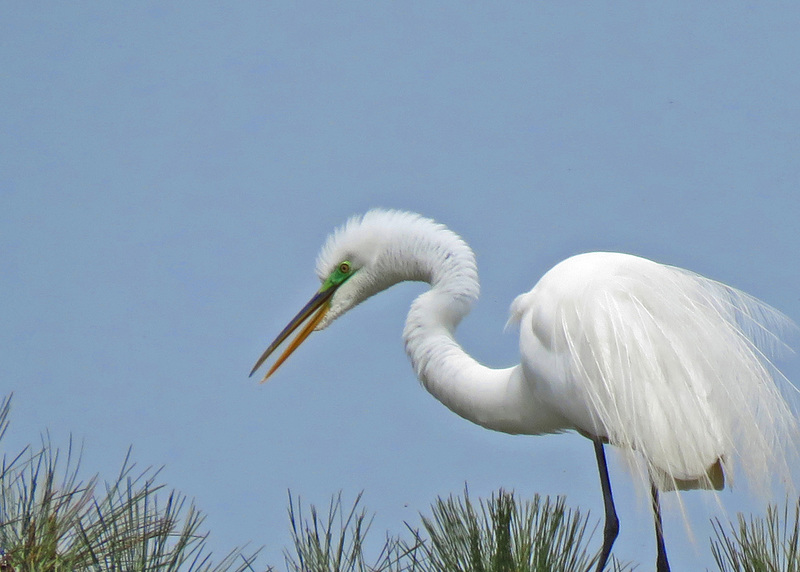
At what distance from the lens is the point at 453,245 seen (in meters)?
2.79

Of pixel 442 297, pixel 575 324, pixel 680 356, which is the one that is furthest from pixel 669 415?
pixel 442 297

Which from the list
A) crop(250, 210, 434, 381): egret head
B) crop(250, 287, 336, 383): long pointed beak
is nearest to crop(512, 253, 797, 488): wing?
crop(250, 210, 434, 381): egret head

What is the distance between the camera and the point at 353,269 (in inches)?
120

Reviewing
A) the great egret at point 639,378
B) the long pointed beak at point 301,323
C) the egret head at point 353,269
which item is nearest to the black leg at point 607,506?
the great egret at point 639,378

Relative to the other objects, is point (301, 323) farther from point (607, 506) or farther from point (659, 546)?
point (659, 546)

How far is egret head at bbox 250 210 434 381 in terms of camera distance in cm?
293

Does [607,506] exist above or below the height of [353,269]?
below

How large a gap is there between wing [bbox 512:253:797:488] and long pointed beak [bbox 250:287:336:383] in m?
0.92

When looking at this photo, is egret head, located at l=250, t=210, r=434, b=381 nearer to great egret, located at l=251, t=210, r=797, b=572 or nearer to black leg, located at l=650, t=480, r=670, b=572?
great egret, located at l=251, t=210, r=797, b=572

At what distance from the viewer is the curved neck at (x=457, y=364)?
2514mm

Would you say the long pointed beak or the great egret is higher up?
the long pointed beak

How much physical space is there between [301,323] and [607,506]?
4.08 feet

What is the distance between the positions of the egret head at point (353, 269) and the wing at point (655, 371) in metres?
0.64

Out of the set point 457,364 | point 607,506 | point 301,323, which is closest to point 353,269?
point 301,323
